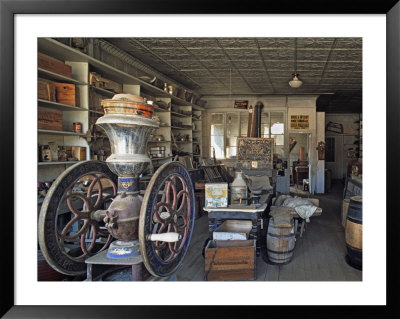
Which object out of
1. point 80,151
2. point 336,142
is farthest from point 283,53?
point 336,142

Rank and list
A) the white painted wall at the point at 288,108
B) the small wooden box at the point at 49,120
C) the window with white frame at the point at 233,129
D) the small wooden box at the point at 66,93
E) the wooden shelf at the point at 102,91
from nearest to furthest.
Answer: the small wooden box at the point at 49,120
the small wooden box at the point at 66,93
the wooden shelf at the point at 102,91
the white painted wall at the point at 288,108
the window with white frame at the point at 233,129

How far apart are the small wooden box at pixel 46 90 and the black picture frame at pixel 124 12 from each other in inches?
54.0

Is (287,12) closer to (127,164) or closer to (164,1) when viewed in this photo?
(164,1)

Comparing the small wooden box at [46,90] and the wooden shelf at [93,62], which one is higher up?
the wooden shelf at [93,62]

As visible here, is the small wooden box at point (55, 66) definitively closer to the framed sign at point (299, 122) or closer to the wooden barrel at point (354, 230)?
the wooden barrel at point (354, 230)

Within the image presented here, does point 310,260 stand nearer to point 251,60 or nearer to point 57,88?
point 57,88

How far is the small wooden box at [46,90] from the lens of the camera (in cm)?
320

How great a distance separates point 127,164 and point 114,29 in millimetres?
949

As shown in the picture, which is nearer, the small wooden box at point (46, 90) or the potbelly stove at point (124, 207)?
the potbelly stove at point (124, 207)

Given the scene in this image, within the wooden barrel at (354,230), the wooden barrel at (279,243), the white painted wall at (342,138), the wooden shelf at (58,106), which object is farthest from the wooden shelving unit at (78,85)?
the white painted wall at (342,138)

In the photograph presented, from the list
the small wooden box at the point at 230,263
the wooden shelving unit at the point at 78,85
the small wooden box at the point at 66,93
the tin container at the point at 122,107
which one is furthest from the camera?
the small wooden box at the point at 66,93

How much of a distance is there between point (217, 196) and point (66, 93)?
7.10 feet

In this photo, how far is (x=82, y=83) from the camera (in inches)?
151

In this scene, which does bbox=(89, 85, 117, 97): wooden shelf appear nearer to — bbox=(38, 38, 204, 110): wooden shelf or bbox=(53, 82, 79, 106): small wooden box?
bbox=(38, 38, 204, 110): wooden shelf
